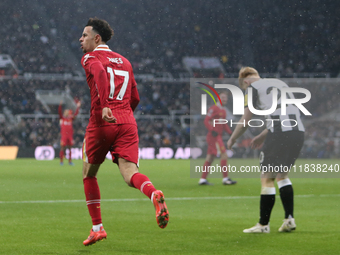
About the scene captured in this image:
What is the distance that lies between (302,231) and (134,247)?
205 cm

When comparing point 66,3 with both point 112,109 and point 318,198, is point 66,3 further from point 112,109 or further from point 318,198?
point 112,109

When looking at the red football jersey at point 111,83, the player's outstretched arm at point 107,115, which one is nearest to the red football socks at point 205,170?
the red football jersey at point 111,83

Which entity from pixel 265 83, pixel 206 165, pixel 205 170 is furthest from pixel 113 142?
pixel 205 170

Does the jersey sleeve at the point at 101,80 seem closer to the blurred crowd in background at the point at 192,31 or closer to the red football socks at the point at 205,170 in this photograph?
the red football socks at the point at 205,170

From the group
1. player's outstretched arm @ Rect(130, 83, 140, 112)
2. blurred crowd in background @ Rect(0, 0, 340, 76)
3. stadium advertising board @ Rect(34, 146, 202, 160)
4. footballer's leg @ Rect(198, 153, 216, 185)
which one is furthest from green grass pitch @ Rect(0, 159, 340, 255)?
blurred crowd in background @ Rect(0, 0, 340, 76)

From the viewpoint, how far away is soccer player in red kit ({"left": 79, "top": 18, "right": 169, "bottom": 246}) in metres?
4.35

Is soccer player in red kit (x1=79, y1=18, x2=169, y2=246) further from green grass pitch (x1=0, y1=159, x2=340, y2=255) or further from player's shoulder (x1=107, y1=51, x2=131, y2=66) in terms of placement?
green grass pitch (x1=0, y1=159, x2=340, y2=255)

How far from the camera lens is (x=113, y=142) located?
456 cm

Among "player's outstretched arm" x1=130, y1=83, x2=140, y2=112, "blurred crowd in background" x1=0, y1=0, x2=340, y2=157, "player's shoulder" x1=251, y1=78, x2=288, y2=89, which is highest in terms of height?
"blurred crowd in background" x1=0, y1=0, x2=340, y2=157

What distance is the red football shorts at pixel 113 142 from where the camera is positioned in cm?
448

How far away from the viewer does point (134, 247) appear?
4.73 metres

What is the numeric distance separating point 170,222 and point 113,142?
2.09m

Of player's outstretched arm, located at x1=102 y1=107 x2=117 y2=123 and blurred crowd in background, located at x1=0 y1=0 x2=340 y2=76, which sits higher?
blurred crowd in background, located at x1=0 y1=0 x2=340 y2=76

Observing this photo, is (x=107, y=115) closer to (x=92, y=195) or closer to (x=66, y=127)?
(x=92, y=195)
